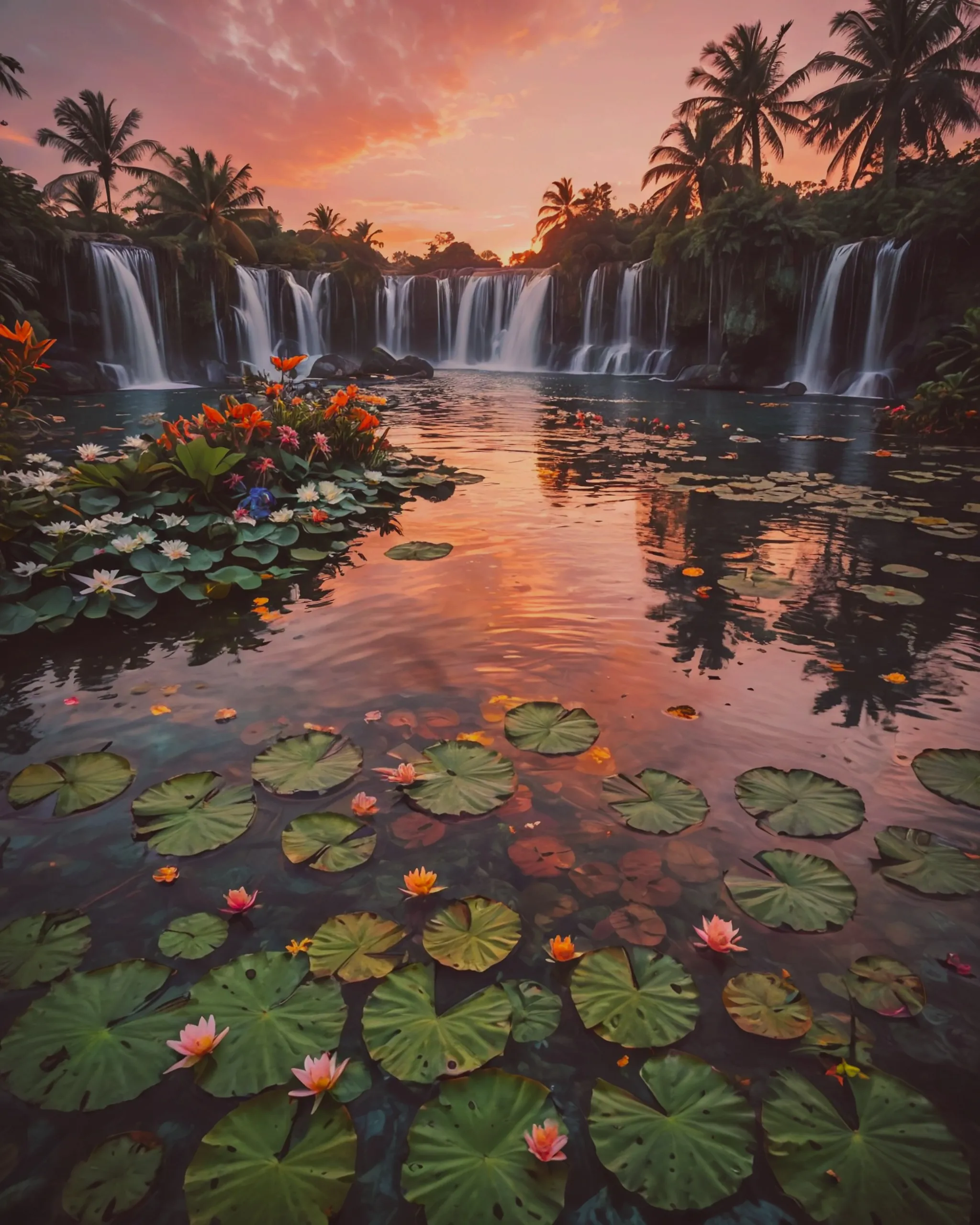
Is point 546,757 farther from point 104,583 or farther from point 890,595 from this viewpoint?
point 890,595

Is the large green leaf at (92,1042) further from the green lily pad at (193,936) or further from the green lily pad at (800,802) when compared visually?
the green lily pad at (800,802)

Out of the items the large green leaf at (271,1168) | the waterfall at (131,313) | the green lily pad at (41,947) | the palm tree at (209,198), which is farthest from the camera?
the palm tree at (209,198)

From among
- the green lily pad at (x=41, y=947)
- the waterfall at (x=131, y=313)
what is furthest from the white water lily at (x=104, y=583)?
the waterfall at (x=131, y=313)

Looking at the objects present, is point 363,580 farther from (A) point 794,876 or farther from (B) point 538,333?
(B) point 538,333

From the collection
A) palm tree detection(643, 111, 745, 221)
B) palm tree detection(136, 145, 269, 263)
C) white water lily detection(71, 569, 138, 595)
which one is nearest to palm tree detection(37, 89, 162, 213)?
→ palm tree detection(136, 145, 269, 263)

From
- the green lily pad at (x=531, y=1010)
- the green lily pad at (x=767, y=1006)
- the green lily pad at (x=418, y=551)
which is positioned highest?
the green lily pad at (x=418, y=551)

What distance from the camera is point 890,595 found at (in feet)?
11.5

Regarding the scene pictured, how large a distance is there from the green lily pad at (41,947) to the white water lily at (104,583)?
6.02 ft

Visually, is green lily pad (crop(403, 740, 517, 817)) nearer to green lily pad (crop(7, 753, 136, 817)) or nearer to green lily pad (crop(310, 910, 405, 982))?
green lily pad (crop(310, 910, 405, 982))

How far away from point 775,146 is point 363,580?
98.3 feet

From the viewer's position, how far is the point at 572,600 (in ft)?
11.4

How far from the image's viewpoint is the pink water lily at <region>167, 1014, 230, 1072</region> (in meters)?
1.18

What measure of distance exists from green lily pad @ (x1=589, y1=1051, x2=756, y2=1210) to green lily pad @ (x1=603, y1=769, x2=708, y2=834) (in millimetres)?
Result: 652

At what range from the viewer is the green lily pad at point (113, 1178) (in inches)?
39.4
